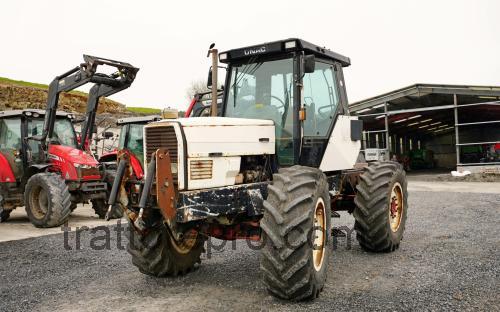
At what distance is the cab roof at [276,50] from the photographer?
204 inches

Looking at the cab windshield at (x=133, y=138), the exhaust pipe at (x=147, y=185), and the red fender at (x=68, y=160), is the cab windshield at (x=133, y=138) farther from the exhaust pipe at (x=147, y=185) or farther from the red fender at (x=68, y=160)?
the exhaust pipe at (x=147, y=185)

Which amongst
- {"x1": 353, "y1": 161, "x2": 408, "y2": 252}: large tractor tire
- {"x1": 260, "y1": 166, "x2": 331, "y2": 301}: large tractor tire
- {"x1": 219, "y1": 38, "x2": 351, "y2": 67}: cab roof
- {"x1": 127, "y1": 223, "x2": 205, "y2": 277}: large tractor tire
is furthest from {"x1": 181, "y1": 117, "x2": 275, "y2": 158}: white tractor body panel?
{"x1": 353, "y1": 161, "x2": 408, "y2": 252}: large tractor tire

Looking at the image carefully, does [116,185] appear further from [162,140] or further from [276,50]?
[276,50]

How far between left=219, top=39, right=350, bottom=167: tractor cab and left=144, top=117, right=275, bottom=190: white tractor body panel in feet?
0.78

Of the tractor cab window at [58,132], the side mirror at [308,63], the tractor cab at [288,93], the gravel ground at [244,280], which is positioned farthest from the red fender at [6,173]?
the side mirror at [308,63]

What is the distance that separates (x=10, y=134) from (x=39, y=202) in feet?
6.76

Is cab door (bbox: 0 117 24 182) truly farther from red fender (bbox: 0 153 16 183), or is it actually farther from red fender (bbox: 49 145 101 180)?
red fender (bbox: 49 145 101 180)

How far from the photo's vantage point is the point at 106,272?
5.82 meters

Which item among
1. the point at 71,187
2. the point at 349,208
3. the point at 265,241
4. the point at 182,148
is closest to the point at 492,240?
the point at 349,208

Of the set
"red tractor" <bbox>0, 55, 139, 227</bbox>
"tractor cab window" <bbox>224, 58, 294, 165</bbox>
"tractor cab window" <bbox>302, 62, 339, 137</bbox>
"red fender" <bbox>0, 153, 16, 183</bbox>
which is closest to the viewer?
"tractor cab window" <bbox>224, 58, 294, 165</bbox>

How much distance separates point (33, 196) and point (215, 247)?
16.7ft

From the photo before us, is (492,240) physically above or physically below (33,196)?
below

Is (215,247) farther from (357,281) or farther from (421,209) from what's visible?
(421,209)

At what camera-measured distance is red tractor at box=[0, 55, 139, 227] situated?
9.95 meters
